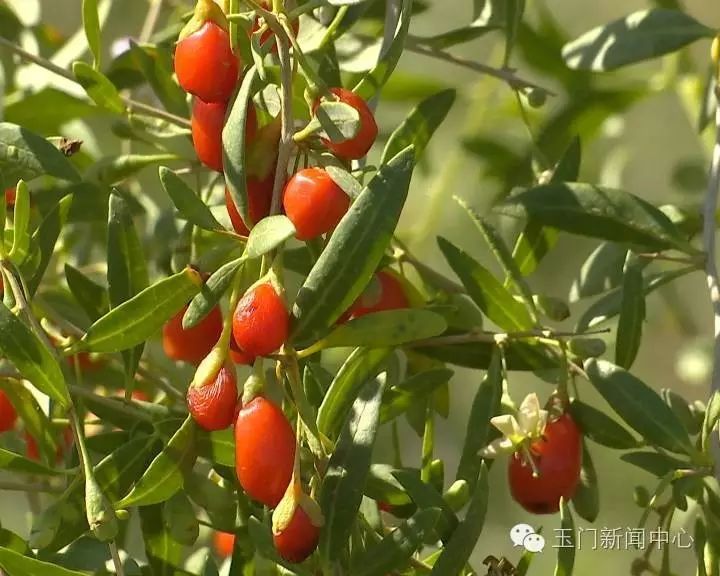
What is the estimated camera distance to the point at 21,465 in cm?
74

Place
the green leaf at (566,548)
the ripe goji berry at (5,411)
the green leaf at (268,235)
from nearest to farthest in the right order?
1. the green leaf at (268,235)
2. the green leaf at (566,548)
3. the ripe goji berry at (5,411)

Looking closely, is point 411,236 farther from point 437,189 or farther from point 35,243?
point 35,243

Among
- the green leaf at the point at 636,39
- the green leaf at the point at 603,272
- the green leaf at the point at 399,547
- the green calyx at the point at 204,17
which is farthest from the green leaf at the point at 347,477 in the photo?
the green leaf at the point at 636,39

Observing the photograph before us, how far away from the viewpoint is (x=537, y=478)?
0.80 metres

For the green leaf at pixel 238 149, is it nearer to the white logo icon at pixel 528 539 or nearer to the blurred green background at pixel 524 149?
the white logo icon at pixel 528 539

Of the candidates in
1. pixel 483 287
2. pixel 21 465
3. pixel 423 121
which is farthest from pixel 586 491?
pixel 21 465

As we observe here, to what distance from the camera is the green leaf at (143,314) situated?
27.1 inches

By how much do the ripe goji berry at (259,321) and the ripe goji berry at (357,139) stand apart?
0.09 meters

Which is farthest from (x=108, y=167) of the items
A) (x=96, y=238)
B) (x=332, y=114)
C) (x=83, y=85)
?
(x=332, y=114)

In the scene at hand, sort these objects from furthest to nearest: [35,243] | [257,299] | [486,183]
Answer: [486,183]
[35,243]
[257,299]

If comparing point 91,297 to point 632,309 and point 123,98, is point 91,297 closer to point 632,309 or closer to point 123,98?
point 123,98

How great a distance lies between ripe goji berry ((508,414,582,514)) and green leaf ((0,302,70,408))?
30 centimetres

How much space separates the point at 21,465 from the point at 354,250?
0.82ft

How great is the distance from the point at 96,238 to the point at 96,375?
0.18 meters
